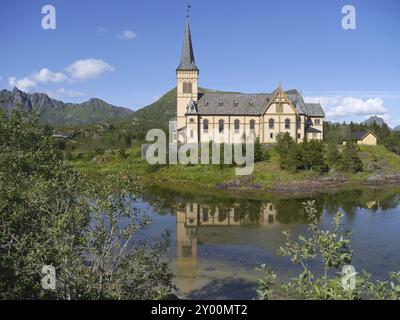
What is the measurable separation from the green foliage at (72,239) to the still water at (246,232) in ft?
7.31

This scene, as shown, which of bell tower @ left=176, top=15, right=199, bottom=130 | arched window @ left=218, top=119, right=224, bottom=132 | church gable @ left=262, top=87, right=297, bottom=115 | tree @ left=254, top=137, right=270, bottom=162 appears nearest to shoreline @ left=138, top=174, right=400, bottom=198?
tree @ left=254, top=137, right=270, bottom=162

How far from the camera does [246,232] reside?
118 ft

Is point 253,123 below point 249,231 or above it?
A: above

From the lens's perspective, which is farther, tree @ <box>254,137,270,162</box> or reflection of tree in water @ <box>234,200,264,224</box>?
tree @ <box>254,137,270,162</box>

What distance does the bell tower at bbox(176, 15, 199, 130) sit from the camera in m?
76.4

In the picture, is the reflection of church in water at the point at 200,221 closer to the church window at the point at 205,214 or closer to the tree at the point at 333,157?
the church window at the point at 205,214

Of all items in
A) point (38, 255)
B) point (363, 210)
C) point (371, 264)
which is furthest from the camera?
point (363, 210)

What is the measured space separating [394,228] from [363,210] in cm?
804

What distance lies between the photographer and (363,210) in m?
44.3

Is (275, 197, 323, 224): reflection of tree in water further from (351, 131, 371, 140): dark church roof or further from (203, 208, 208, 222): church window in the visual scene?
(351, 131, 371, 140): dark church roof

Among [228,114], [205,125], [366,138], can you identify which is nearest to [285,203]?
[205,125]

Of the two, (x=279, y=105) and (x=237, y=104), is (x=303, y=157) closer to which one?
(x=279, y=105)
